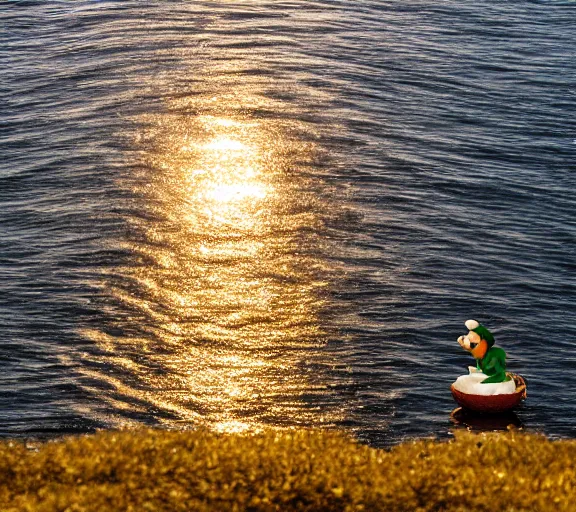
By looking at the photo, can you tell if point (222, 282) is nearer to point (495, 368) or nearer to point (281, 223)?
point (281, 223)

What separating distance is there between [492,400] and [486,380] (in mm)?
596

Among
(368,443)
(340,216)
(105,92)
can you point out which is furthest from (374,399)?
(105,92)

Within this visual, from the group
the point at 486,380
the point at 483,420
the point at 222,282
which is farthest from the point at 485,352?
the point at 222,282

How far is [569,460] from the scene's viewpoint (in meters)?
22.5

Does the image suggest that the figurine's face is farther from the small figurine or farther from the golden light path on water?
the golden light path on water

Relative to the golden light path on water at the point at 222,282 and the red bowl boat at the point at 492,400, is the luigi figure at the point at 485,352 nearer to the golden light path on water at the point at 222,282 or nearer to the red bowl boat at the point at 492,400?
the red bowl boat at the point at 492,400

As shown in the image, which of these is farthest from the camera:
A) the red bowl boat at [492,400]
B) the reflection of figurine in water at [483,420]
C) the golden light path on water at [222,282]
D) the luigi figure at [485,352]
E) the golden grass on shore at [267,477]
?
the golden light path on water at [222,282]

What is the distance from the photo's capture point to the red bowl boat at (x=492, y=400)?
2952 cm

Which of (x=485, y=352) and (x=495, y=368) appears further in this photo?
(x=495, y=368)

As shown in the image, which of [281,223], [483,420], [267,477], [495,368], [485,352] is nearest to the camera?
[267,477]

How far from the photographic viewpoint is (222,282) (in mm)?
40125

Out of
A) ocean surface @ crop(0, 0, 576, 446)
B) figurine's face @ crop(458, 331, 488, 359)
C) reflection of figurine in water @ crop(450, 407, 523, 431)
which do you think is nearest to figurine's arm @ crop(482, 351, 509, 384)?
figurine's face @ crop(458, 331, 488, 359)

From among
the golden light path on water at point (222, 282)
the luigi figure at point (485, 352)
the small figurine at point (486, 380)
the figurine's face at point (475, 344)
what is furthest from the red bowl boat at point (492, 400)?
the golden light path on water at point (222, 282)

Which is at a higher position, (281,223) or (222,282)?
(281,223)
